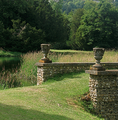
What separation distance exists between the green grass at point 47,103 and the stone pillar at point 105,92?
612mm

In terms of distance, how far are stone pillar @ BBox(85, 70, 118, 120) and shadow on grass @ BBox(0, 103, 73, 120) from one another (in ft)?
8.73

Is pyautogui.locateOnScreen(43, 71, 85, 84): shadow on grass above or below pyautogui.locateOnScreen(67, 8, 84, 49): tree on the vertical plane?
below

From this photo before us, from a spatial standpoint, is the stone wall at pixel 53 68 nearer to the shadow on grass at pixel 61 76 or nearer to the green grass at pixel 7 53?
A: the shadow on grass at pixel 61 76

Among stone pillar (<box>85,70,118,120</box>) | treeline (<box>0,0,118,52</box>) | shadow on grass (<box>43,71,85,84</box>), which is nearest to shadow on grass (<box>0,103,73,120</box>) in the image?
stone pillar (<box>85,70,118,120</box>)

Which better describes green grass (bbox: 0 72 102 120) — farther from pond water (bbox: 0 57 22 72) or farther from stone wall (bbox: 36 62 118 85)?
pond water (bbox: 0 57 22 72)

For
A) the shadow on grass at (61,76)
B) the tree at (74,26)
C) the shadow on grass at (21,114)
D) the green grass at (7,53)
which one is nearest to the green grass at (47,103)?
the shadow on grass at (21,114)

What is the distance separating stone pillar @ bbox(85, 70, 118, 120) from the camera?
8.33m

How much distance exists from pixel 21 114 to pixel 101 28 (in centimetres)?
4345

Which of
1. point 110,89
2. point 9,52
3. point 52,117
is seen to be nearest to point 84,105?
point 110,89

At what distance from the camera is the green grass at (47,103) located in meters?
5.78

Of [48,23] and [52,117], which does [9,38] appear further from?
[52,117]

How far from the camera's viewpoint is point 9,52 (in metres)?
34.0

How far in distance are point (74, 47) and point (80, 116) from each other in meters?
55.2

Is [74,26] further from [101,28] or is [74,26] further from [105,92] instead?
[105,92]
